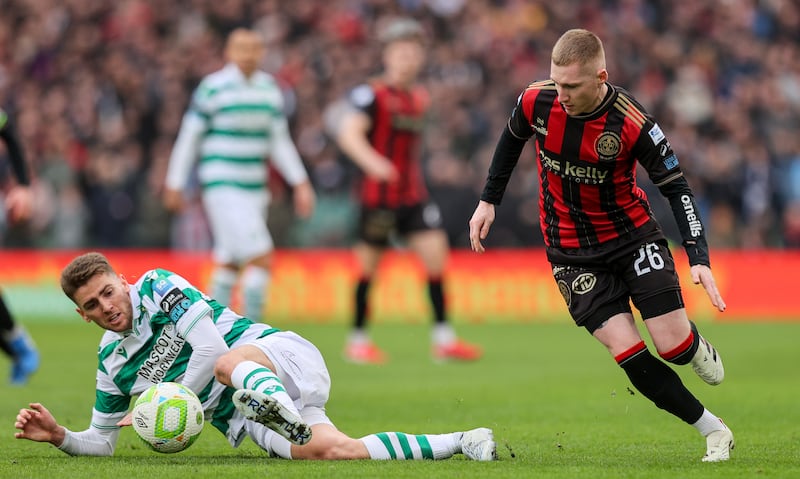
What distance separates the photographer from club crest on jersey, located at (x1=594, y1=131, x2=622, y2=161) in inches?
225

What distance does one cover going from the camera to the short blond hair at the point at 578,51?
555 cm

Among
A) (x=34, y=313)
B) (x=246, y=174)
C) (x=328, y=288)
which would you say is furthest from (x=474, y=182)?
(x=246, y=174)

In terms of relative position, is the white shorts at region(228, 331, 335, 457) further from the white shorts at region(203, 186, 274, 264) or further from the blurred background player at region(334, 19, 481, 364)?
the blurred background player at region(334, 19, 481, 364)

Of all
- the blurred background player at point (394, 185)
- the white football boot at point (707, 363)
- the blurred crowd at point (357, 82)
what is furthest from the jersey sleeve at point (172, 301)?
the blurred crowd at point (357, 82)

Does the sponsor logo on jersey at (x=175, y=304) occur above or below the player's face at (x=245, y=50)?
below

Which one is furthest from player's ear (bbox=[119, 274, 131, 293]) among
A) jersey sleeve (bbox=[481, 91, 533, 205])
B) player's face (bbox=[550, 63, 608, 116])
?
player's face (bbox=[550, 63, 608, 116])

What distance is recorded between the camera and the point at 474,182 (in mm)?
18562

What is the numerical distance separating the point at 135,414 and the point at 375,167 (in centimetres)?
611

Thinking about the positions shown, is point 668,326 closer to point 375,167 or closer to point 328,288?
point 375,167

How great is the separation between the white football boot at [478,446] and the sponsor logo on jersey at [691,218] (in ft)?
4.41

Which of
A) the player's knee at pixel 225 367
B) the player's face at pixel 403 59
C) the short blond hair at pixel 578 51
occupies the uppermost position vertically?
the player's face at pixel 403 59

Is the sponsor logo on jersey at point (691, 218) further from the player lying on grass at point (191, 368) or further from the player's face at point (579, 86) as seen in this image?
the player lying on grass at point (191, 368)

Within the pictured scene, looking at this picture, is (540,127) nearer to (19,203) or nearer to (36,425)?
(36,425)

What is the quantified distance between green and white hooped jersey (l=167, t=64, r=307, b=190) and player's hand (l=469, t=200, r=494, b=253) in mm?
5014
